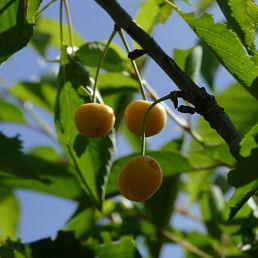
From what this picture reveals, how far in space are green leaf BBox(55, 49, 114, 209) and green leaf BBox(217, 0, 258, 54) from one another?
685 mm

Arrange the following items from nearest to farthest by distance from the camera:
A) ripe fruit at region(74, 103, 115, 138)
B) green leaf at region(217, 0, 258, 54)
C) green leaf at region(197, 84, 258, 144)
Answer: green leaf at region(217, 0, 258, 54), ripe fruit at region(74, 103, 115, 138), green leaf at region(197, 84, 258, 144)

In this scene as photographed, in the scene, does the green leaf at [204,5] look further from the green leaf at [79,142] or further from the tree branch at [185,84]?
the tree branch at [185,84]

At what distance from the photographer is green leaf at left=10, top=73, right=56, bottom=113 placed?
3.59 m

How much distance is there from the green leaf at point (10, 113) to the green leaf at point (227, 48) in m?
2.03

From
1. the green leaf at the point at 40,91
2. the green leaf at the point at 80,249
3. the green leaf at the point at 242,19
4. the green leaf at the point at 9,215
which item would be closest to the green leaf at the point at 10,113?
the green leaf at the point at 40,91

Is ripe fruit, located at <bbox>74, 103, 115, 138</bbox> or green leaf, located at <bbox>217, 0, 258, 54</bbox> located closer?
green leaf, located at <bbox>217, 0, 258, 54</bbox>

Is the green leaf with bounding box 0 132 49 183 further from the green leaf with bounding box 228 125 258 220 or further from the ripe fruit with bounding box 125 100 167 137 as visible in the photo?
the green leaf with bounding box 228 125 258 220

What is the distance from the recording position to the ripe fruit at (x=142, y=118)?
1791 mm

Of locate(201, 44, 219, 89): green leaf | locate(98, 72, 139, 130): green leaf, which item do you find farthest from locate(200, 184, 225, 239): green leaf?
locate(98, 72, 139, 130): green leaf

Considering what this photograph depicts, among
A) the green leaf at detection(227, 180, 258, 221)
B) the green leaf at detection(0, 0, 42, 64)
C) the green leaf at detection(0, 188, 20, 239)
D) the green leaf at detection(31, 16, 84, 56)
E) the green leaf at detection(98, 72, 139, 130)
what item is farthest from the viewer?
the green leaf at detection(31, 16, 84, 56)

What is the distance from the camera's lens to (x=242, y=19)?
148 cm

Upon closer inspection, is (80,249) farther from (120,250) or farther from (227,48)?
(227,48)

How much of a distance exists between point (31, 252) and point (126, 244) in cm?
32

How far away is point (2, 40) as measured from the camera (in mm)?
1675
